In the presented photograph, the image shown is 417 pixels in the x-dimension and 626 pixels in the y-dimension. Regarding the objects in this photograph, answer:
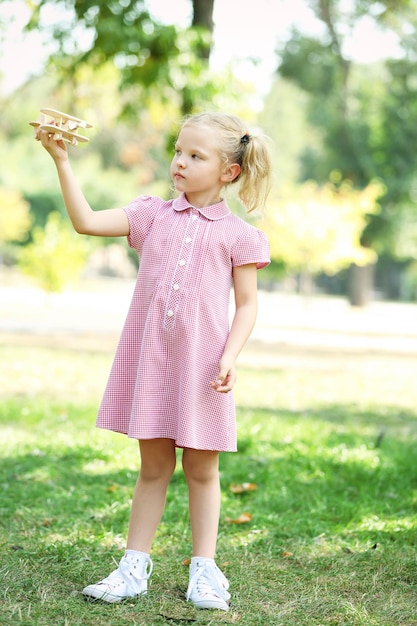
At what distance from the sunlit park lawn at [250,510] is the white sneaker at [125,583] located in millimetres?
35

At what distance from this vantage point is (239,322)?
2.57 m

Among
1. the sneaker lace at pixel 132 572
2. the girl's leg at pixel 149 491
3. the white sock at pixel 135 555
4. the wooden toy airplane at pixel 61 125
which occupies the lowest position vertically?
the sneaker lace at pixel 132 572

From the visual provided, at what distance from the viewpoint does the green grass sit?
2.45 m

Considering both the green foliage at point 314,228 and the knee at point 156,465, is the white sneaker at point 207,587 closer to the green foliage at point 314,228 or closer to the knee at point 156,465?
the knee at point 156,465

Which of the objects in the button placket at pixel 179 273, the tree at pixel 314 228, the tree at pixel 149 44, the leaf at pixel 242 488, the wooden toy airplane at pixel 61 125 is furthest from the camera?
the tree at pixel 314 228

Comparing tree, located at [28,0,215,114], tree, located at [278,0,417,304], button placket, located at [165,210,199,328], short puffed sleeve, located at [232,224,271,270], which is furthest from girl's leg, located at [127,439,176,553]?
tree, located at [278,0,417,304]

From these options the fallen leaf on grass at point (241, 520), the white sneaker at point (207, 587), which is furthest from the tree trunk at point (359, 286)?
the white sneaker at point (207, 587)

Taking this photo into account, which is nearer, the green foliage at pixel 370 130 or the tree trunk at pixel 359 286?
the green foliage at pixel 370 130

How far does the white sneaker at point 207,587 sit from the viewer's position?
2439 millimetres

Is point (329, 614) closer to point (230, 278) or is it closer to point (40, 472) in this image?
point (230, 278)

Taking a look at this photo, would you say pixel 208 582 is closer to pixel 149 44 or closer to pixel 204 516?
pixel 204 516

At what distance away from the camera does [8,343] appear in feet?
34.5

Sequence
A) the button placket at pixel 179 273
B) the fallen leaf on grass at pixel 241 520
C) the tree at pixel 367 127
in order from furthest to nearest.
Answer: the tree at pixel 367 127 → the fallen leaf on grass at pixel 241 520 → the button placket at pixel 179 273

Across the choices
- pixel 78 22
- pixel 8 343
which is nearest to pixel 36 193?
pixel 8 343
